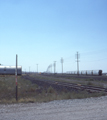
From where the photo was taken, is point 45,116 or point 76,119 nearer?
point 76,119

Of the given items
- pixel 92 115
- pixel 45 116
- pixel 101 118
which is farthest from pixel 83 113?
pixel 45 116

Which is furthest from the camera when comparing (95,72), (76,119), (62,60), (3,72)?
(62,60)

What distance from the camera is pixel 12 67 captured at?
2140 inches

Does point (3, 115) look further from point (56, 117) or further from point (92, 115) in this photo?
point (92, 115)

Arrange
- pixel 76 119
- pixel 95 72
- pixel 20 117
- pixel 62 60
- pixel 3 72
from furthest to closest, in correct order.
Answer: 1. pixel 62 60
2. pixel 95 72
3. pixel 3 72
4. pixel 20 117
5. pixel 76 119

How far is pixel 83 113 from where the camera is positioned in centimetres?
1014

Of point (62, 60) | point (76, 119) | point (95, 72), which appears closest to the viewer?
point (76, 119)

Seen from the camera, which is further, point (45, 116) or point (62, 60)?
point (62, 60)

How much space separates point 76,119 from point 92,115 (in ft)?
3.72

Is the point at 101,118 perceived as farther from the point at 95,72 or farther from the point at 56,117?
the point at 95,72

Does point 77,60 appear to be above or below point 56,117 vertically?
above

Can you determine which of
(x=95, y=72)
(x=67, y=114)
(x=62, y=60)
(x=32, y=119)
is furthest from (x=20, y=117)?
(x=62, y=60)

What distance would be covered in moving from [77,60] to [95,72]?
11.4 m

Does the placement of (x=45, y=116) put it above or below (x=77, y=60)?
below
